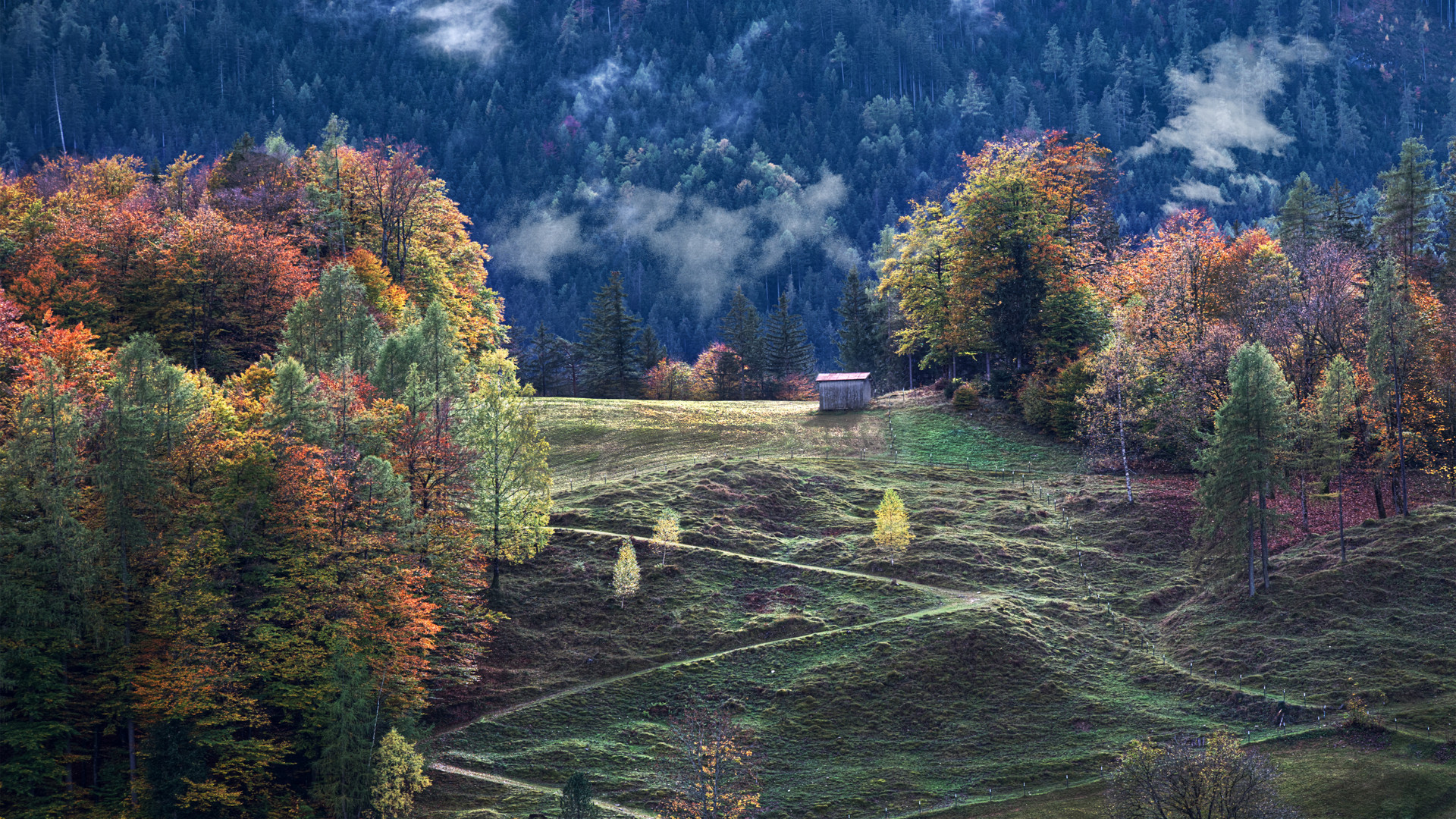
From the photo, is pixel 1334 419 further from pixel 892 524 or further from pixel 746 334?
pixel 746 334

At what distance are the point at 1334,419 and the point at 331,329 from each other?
56.6 m

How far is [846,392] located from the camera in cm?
9362

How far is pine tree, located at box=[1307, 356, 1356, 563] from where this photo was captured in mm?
61344

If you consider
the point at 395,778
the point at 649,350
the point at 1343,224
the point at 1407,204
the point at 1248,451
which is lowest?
the point at 395,778

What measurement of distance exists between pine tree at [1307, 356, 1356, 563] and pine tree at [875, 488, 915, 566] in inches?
866

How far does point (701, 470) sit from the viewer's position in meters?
77.6

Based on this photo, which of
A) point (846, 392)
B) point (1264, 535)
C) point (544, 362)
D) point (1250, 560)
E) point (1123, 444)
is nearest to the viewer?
point (1264, 535)

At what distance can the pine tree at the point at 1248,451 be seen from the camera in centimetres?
5931

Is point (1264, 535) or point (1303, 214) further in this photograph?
point (1303, 214)

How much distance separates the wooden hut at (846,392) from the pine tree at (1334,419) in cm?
3707

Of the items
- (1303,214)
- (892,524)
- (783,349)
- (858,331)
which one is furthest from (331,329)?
(1303,214)

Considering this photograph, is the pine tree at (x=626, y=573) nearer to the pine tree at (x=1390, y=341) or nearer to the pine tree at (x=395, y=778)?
the pine tree at (x=395, y=778)

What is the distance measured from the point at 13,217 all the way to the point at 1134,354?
7744 cm

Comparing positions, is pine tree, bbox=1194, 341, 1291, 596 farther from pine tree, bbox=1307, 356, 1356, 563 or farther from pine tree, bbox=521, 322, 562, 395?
pine tree, bbox=521, 322, 562, 395
